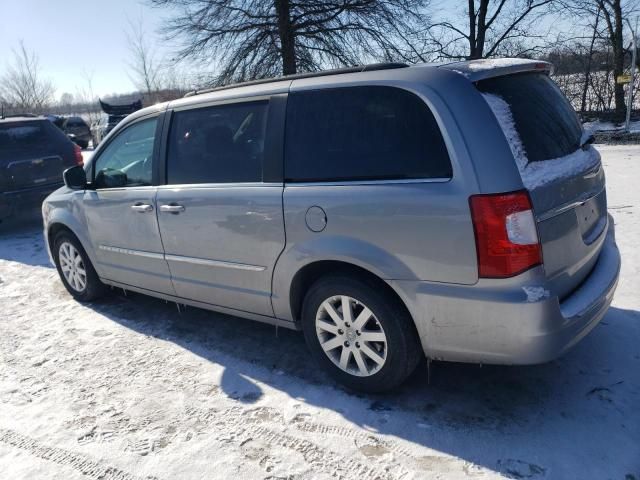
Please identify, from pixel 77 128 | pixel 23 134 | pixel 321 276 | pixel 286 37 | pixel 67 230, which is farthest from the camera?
pixel 77 128

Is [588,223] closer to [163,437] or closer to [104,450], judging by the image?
[163,437]

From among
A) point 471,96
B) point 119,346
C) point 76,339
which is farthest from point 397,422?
point 76,339

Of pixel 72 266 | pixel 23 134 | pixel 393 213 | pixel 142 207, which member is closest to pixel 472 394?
pixel 393 213

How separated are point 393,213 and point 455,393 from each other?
1.18 metres

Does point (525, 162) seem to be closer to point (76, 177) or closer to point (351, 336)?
point (351, 336)

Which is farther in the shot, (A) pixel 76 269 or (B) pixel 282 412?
(A) pixel 76 269

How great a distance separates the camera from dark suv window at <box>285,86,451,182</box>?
8.61 feet

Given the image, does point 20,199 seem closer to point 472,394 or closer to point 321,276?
point 321,276

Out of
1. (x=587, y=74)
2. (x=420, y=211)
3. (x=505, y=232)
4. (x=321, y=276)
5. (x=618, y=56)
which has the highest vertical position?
(x=618, y=56)

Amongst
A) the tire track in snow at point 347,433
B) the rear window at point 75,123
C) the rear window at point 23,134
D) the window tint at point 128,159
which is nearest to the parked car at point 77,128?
the rear window at point 75,123

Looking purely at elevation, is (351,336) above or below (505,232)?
below

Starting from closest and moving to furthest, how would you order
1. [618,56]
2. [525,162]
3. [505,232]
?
[505,232]
[525,162]
[618,56]

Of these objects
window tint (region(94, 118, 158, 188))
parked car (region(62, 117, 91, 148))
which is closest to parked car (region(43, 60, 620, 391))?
window tint (region(94, 118, 158, 188))

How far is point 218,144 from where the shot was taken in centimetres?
354
